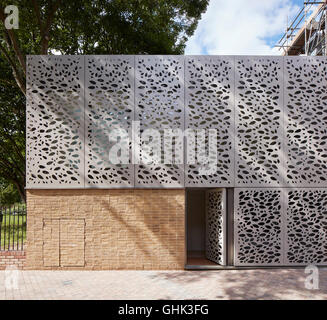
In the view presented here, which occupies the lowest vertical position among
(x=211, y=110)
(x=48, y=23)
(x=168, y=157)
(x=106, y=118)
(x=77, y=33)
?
(x=168, y=157)

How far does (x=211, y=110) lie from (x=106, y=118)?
292cm

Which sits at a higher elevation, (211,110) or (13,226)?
(211,110)

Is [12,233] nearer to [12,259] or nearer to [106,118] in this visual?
[12,259]

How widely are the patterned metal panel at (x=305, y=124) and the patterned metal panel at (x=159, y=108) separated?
3.04 meters

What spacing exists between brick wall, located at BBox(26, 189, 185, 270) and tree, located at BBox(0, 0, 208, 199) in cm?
483

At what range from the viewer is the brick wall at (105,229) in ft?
26.3

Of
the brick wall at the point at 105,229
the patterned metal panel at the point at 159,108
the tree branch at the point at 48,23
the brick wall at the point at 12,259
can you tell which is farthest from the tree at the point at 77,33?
the brick wall at the point at 12,259

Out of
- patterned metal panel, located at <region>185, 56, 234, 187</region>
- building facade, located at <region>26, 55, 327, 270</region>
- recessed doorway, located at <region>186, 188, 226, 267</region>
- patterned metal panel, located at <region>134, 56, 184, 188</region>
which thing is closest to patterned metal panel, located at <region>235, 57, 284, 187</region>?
building facade, located at <region>26, 55, 327, 270</region>

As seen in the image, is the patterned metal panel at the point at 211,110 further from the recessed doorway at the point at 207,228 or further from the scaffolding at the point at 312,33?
the scaffolding at the point at 312,33

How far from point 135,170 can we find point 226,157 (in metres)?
2.54

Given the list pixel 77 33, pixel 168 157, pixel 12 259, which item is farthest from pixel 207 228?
pixel 77 33

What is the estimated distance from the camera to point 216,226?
8.77 m

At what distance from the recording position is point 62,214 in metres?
8.09

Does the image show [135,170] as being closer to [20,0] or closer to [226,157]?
[226,157]
